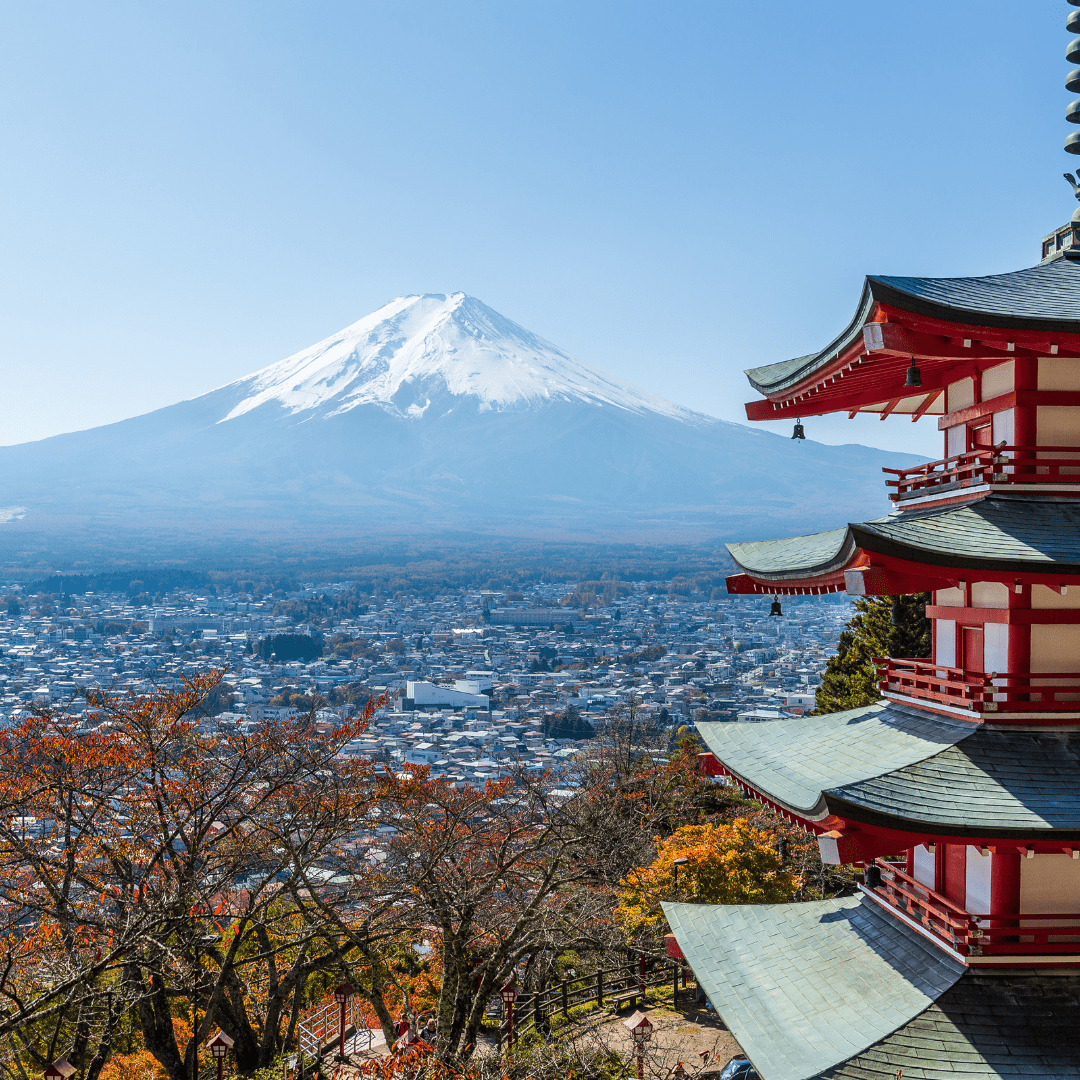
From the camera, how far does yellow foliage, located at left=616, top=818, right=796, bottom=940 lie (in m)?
16.1

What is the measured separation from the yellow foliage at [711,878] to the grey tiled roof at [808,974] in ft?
21.3

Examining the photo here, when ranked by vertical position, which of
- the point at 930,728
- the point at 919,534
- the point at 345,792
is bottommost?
the point at 345,792

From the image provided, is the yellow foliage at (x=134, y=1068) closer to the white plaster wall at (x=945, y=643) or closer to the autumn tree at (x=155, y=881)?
the autumn tree at (x=155, y=881)

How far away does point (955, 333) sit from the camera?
714 centimetres

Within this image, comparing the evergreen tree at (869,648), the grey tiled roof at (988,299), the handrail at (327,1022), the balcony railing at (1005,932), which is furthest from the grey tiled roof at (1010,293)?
the evergreen tree at (869,648)

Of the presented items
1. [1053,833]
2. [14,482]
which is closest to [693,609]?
[1053,833]

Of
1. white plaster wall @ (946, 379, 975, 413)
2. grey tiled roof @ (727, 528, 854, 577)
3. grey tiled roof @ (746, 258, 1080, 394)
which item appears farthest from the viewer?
white plaster wall @ (946, 379, 975, 413)

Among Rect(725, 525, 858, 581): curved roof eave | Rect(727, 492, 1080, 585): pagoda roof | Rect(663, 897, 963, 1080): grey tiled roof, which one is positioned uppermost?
Rect(727, 492, 1080, 585): pagoda roof

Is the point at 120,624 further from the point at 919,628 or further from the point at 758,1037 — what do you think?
the point at 758,1037

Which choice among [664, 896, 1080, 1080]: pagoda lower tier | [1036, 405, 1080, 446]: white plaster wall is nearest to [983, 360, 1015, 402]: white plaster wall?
[1036, 405, 1080, 446]: white plaster wall

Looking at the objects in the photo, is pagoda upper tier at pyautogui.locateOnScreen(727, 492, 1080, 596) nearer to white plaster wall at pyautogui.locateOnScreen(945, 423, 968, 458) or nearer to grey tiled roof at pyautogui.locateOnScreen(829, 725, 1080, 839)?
white plaster wall at pyautogui.locateOnScreen(945, 423, 968, 458)

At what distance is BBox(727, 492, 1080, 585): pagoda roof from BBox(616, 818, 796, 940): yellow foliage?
30.7 ft

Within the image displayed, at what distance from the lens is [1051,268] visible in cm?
838

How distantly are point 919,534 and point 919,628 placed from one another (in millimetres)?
20131
